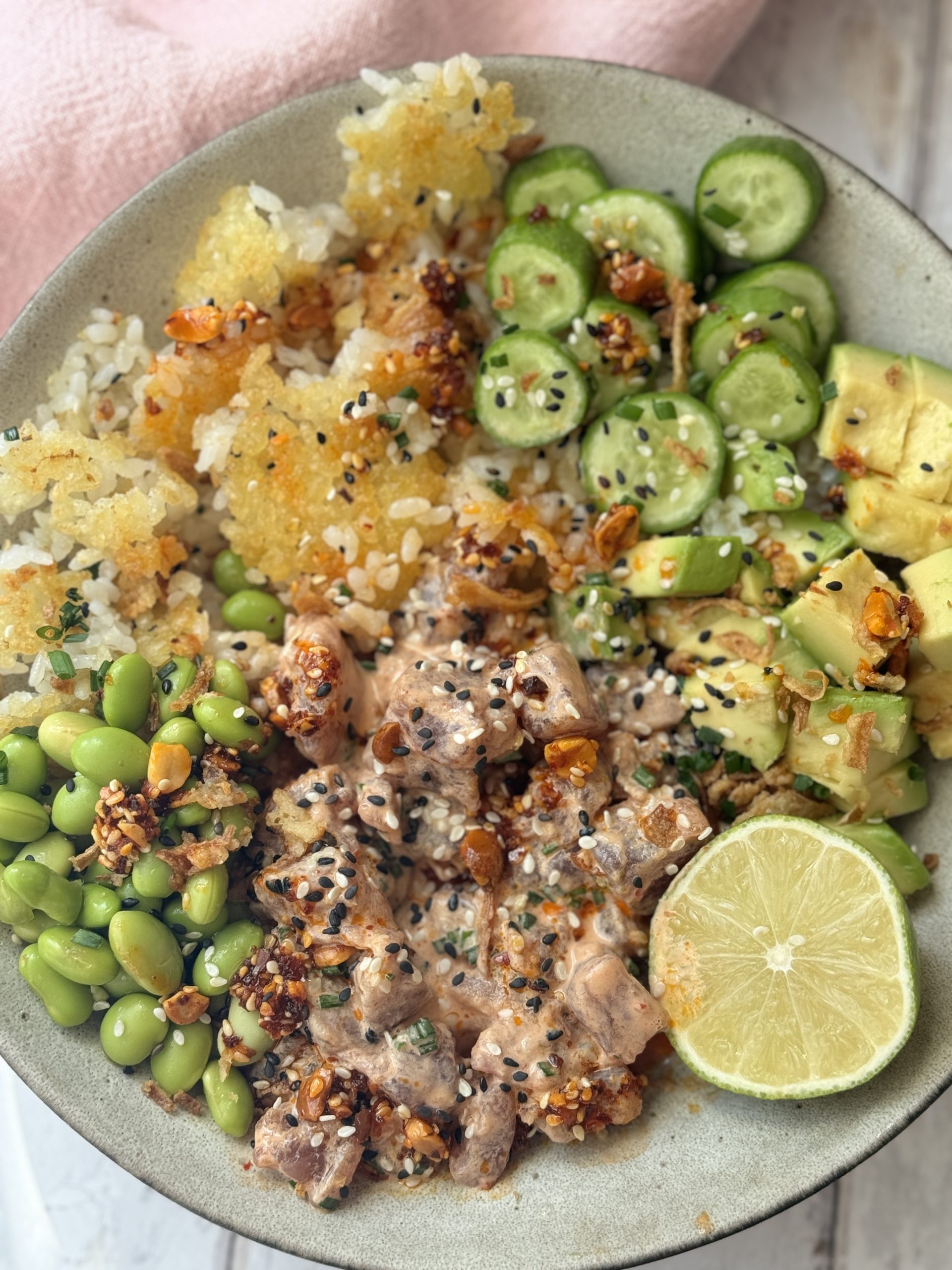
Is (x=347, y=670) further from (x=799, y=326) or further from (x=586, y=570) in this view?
(x=799, y=326)

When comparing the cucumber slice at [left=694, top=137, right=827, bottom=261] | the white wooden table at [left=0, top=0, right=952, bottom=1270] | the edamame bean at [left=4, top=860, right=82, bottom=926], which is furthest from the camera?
the white wooden table at [left=0, top=0, right=952, bottom=1270]

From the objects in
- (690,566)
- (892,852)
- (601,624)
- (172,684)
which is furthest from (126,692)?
(892,852)

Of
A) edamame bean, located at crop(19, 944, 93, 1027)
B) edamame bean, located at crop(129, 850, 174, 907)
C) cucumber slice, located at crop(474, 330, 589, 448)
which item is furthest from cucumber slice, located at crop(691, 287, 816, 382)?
edamame bean, located at crop(19, 944, 93, 1027)

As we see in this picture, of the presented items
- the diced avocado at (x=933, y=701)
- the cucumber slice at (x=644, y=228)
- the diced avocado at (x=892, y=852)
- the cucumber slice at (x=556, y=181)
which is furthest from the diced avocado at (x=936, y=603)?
the cucumber slice at (x=556, y=181)

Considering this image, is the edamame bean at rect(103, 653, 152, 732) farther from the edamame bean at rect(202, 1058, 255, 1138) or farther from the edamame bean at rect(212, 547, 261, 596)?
the edamame bean at rect(202, 1058, 255, 1138)

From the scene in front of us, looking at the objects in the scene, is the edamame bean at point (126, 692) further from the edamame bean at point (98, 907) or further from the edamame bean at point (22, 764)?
the edamame bean at point (98, 907)
